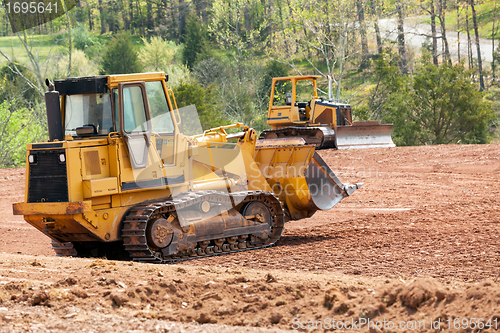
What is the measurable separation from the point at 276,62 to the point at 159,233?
34582mm

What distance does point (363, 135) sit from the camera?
931 inches

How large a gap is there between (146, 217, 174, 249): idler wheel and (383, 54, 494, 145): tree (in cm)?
2200

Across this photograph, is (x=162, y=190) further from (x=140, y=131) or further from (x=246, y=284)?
(x=246, y=284)

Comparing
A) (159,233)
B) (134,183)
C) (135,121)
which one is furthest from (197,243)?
(135,121)

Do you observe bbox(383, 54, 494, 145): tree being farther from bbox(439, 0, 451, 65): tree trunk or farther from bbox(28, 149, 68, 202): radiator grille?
bbox(28, 149, 68, 202): radiator grille

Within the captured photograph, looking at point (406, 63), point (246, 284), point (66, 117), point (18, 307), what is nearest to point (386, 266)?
point (246, 284)

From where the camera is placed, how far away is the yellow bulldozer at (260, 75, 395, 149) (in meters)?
23.2

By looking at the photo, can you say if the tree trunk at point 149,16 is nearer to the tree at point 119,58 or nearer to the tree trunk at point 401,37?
the tree at point 119,58

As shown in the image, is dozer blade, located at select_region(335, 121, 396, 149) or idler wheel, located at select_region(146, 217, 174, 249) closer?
idler wheel, located at select_region(146, 217, 174, 249)

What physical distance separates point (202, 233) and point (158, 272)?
7.75 feet

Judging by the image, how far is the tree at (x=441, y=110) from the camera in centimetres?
2688

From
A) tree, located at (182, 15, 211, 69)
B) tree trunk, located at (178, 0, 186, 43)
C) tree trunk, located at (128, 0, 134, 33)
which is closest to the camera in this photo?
tree, located at (182, 15, 211, 69)

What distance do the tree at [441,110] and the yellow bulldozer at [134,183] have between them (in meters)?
20.1

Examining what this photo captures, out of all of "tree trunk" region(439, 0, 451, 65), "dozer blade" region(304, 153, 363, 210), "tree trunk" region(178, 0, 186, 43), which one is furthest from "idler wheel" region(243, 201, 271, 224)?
"tree trunk" region(178, 0, 186, 43)
